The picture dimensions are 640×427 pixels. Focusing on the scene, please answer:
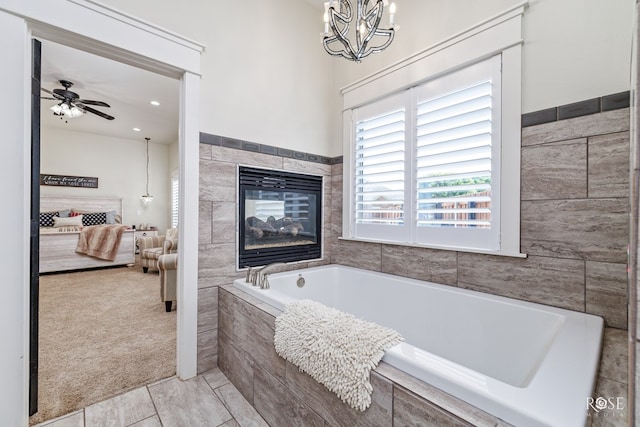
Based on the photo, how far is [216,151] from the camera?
201 cm

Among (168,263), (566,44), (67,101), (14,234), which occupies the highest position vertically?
(67,101)

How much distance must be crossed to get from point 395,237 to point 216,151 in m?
1.57

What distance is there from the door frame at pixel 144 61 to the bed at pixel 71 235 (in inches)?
171

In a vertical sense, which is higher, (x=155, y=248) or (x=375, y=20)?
(x=375, y=20)

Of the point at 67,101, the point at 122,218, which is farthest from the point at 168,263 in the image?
the point at 122,218

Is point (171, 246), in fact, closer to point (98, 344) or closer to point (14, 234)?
point (98, 344)

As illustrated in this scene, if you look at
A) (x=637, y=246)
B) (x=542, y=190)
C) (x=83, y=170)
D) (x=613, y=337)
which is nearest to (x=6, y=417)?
(x=637, y=246)

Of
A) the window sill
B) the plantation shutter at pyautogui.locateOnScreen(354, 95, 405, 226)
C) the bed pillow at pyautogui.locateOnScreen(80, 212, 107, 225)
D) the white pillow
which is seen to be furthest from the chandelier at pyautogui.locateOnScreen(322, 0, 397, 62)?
the bed pillow at pyautogui.locateOnScreen(80, 212, 107, 225)

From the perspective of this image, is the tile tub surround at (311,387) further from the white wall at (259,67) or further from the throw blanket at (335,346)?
the white wall at (259,67)

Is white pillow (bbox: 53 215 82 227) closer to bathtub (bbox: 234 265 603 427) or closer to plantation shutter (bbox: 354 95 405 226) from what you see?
bathtub (bbox: 234 265 603 427)

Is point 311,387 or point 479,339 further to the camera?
point 479,339

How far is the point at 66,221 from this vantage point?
5.46m

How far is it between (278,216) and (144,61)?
1.45m

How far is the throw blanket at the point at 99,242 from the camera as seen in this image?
488 centimetres
